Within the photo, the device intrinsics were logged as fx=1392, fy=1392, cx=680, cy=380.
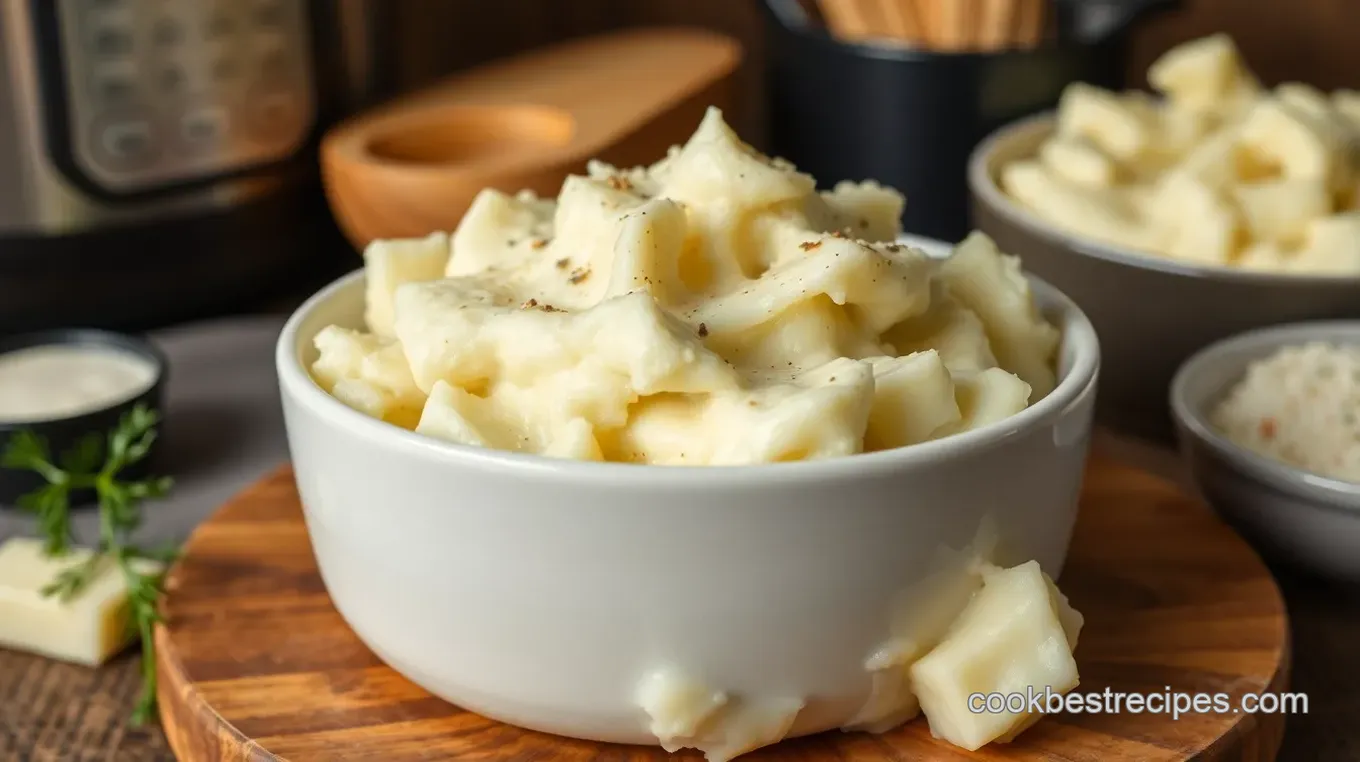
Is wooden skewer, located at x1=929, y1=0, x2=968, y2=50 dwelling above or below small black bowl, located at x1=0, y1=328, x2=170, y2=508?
above

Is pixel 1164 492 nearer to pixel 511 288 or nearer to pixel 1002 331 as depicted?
pixel 1002 331

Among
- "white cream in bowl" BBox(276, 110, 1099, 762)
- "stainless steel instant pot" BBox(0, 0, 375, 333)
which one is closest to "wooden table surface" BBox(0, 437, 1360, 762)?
"white cream in bowl" BBox(276, 110, 1099, 762)

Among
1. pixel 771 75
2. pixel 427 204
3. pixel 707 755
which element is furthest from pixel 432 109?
pixel 707 755

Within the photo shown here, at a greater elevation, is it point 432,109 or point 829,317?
point 829,317

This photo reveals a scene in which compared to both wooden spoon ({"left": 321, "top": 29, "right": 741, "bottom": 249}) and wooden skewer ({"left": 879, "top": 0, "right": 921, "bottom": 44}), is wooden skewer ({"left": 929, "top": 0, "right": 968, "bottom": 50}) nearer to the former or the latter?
wooden skewer ({"left": 879, "top": 0, "right": 921, "bottom": 44})

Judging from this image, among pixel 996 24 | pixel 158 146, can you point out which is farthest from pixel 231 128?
pixel 996 24

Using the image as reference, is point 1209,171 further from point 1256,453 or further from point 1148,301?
point 1256,453

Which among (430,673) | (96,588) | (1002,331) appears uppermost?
(1002,331)
